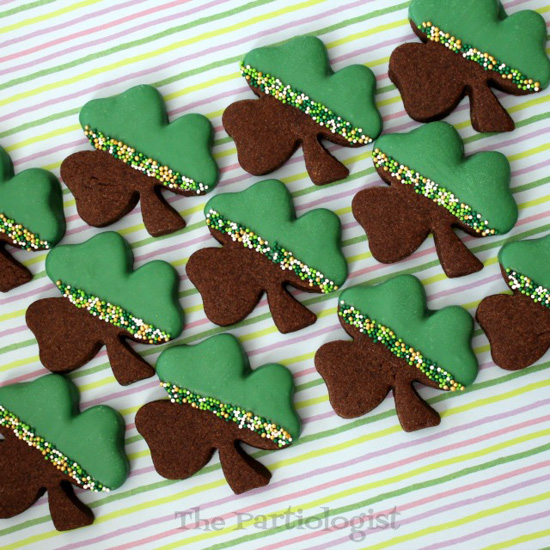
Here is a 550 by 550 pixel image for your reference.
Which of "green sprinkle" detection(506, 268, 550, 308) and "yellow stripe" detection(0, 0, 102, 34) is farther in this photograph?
"yellow stripe" detection(0, 0, 102, 34)

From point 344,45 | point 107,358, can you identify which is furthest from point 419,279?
point 107,358

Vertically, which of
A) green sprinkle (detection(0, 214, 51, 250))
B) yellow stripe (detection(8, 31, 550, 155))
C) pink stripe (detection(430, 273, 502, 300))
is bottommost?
pink stripe (detection(430, 273, 502, 300))

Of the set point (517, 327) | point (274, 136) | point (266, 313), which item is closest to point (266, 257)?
point (266, 313)

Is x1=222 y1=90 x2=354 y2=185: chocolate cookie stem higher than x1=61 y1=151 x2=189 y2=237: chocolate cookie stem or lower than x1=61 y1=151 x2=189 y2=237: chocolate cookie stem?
higher

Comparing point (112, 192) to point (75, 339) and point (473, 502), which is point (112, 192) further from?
point (473, 502)

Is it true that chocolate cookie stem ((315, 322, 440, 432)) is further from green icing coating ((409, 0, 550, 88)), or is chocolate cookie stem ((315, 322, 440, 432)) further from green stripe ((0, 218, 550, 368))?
green icing coating ((409, 0, 550, 88))

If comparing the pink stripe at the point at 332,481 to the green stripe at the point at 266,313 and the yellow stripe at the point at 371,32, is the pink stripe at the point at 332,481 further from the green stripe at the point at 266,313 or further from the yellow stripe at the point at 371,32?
the yellow stripe at the point at 371,32

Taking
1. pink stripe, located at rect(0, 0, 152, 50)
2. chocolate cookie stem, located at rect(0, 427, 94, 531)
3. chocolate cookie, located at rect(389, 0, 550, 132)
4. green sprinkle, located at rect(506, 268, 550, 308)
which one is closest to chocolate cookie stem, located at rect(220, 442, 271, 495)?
chocolate cookie stem, located at rect(0, 427, 94, 531)

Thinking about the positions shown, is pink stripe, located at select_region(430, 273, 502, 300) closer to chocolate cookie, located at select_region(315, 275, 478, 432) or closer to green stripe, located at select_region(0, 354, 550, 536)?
chocolate cookie, located at select_region(315, 275, 478, 432)
